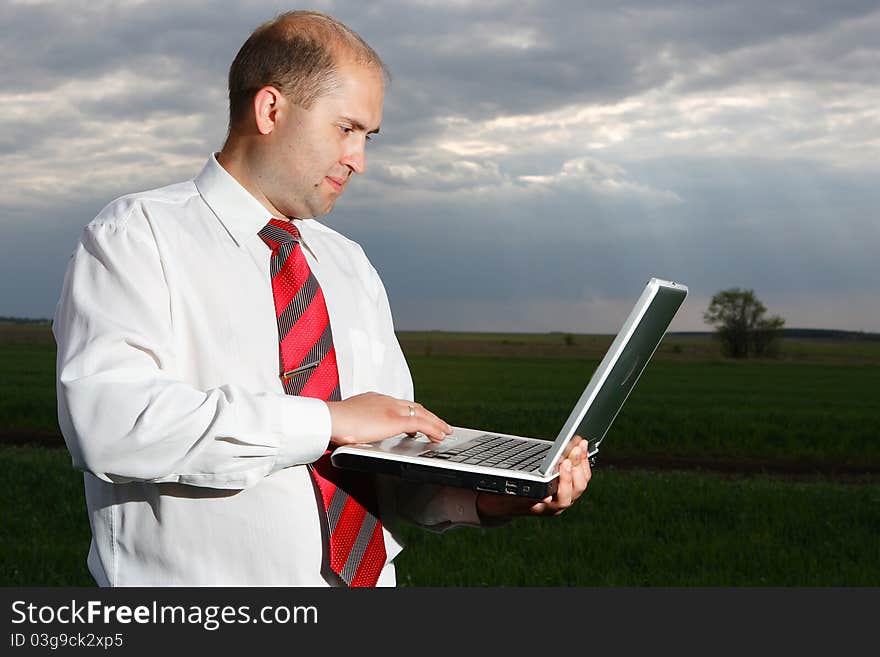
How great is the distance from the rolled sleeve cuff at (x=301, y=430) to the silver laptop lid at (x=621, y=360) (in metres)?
0.52

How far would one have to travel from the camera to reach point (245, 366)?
198 centimetres

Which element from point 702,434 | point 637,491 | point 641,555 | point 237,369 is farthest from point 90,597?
point 702,434

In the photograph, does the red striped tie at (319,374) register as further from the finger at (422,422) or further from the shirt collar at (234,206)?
the finger at (422,422)

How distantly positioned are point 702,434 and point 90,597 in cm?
1610

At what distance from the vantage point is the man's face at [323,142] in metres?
2.05

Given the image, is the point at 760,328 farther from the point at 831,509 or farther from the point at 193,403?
the point at 193,403

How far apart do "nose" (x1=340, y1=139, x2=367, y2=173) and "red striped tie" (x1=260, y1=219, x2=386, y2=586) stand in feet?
0.76

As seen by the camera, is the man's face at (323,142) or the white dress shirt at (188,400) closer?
the white dress shirt at (188,400)

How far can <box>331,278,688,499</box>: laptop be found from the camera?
200 centimetres

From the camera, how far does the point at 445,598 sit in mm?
2285

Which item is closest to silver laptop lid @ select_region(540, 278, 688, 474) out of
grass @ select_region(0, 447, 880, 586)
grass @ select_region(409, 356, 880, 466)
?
grass @ select_region(0, 447, 880, 586)

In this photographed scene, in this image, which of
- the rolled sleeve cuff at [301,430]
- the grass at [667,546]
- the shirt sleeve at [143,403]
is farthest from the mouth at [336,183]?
the grass at [667,546]

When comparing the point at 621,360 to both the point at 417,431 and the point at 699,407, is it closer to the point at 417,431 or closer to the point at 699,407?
the point at 417,431

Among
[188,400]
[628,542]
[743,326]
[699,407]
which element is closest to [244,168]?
[188,400]
